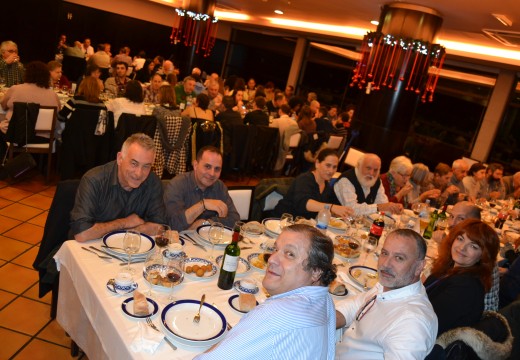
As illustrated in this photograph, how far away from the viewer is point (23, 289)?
2902 millimetres

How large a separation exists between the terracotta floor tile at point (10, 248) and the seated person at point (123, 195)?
1.27 meters

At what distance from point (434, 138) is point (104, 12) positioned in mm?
10533

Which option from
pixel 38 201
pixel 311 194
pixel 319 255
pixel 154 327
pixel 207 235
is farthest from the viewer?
pixel 38 201

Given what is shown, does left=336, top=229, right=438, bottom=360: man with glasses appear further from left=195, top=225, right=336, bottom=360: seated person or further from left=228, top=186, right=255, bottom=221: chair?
left=228, top=186, right=255, bottom=221: chair

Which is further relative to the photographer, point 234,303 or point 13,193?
point 13,193

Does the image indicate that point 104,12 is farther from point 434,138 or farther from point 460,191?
point 460,191

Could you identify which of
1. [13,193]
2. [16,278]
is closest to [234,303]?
[16,278]

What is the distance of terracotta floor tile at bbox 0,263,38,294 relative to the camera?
2.89m

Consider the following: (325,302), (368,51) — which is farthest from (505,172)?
(325,302)

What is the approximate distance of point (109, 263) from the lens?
199 centimetres

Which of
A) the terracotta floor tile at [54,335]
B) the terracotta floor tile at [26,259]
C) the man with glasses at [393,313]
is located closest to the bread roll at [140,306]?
the man with glasses at [393,313]

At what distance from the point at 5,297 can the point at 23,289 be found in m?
0.14

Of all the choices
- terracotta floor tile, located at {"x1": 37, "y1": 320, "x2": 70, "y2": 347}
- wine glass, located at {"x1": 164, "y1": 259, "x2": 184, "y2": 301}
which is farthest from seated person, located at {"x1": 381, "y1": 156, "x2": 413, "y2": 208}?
terracotta floor tile, located at {"x1": 37, "y1": 320, "x2": 70, "y2": 347}

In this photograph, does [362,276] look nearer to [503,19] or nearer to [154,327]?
[154,327]
